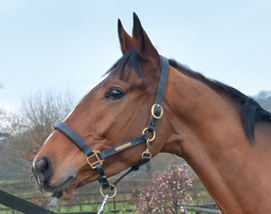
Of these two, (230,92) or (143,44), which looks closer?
(143,44)

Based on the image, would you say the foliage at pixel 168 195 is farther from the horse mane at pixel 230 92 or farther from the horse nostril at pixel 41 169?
the horse nostril at pixel 41 169

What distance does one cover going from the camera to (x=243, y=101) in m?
2.20

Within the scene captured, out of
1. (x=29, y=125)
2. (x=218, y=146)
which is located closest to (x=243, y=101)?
(x=218, y=146)

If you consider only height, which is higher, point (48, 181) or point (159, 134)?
point (159, 134)

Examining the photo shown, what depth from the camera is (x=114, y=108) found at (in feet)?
6.48

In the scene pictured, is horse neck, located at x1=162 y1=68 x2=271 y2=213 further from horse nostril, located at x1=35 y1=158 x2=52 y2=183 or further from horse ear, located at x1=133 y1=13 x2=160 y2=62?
horse nostril, located at x1=35 y1=158 x2=52 y2=183

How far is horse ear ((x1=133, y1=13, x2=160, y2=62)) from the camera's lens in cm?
203

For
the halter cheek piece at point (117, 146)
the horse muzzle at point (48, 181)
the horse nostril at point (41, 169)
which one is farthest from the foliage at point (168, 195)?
the horse nostril at point (41, 169)

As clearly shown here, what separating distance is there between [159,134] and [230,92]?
79 centimetres

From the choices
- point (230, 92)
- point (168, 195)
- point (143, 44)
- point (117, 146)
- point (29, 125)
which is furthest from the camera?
point (29, 125)

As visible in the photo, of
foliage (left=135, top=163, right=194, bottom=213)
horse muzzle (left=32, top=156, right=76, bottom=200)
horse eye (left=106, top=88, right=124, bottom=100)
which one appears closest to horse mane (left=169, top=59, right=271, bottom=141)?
horse eye (left=106, top=88, right=124, bottom=100)

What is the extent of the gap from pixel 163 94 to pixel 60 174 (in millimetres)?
1044

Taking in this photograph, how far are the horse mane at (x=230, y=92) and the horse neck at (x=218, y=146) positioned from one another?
0.19 ft

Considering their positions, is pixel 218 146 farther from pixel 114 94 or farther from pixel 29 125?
pixel 29 125
